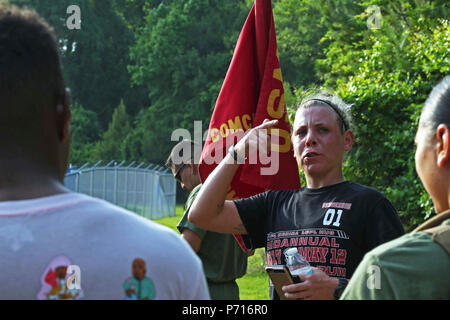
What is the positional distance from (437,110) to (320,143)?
1544mm

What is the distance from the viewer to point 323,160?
3357 mm

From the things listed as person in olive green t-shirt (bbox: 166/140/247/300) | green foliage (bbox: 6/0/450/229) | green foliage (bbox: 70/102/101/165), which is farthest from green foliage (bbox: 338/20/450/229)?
green foliage (bbox: 70/102/101/165)

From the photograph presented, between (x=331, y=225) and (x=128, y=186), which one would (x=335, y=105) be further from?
(x=128, y=186)

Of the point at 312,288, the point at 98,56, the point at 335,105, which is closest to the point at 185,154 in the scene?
the point at 335,105

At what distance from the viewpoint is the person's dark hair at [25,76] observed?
1547 mm

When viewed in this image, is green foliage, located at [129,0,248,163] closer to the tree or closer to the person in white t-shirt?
the tree

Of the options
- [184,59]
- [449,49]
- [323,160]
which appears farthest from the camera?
[184,59]

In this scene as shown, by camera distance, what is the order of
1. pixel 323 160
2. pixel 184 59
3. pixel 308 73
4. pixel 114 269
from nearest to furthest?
pixel 114 269, pixel 323 160, pixel 308 73, pixel 184 59

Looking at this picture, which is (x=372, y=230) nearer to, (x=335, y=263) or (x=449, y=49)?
(x=335, y=263)

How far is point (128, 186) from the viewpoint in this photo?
25.9 m

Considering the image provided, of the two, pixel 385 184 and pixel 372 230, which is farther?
pixel 385 184

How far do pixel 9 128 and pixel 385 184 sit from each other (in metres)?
7.43

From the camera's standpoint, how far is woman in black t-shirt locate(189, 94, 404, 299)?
9.70 feet
